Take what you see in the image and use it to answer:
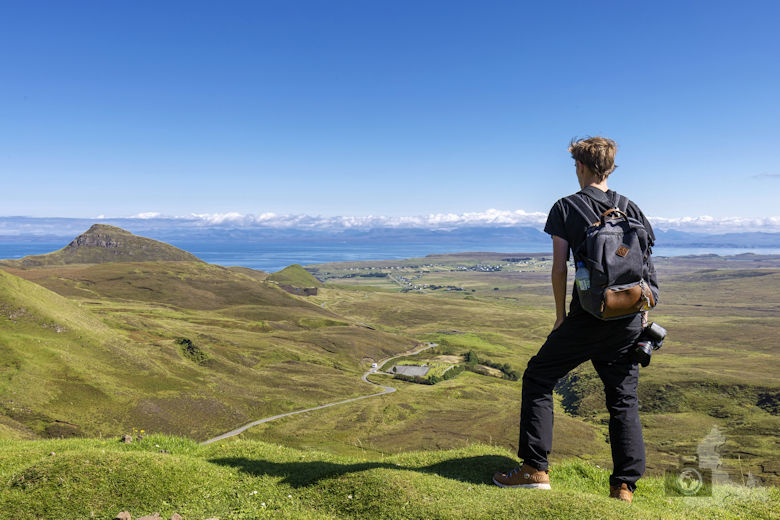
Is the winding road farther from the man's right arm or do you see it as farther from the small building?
the man's right arm

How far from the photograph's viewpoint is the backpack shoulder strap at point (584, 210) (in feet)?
21.0

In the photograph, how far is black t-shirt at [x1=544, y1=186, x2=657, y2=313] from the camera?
21.2 ft

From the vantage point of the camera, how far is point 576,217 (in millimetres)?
6484

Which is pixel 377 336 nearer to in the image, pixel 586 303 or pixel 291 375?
pixel 291 375

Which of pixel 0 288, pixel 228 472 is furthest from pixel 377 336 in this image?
pixel 228 472

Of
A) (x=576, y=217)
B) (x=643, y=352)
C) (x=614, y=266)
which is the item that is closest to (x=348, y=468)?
(x=643, y=352)

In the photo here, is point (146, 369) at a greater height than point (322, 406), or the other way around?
point (146, 369)

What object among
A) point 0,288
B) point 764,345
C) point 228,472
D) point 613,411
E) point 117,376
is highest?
point 613,411

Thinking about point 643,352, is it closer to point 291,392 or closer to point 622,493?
point 622,493

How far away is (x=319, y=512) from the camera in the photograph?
22.4 feet

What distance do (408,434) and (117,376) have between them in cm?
5340

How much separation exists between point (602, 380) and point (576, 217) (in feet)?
7.49

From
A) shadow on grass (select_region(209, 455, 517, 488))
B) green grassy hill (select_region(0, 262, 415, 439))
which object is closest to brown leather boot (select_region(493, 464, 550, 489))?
shadow on grass (select_region(209, 455, 517, 488))

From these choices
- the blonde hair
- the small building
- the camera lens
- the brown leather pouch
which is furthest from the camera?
the small building
